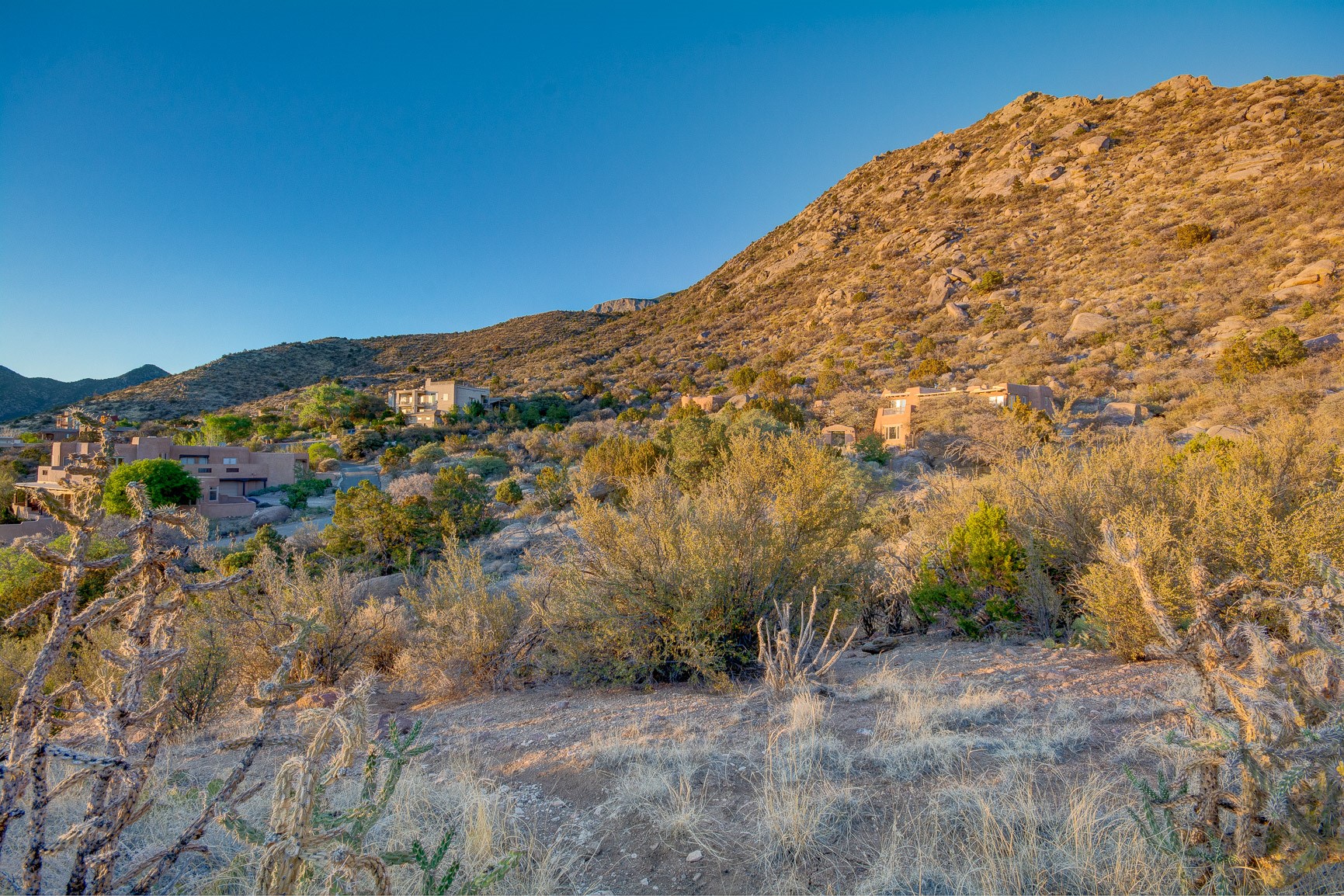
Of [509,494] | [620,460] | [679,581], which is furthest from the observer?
[509,494]

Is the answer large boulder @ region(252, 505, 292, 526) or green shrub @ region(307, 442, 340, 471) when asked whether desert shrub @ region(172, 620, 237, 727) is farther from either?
green shrub @ region(307, 442, 340, 471)

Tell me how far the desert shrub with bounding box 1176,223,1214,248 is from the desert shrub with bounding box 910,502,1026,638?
105 feet

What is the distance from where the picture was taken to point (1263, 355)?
60.7 feet

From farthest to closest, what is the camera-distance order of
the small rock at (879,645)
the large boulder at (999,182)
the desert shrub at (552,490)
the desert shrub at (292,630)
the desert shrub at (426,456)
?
the large boulder at (999,182), the desert shrub at (426,456), the desert shrub at (552,490), the small rock at (879,645), the desert shrub at (292,630)

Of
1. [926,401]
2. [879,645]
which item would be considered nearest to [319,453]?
[926,401]

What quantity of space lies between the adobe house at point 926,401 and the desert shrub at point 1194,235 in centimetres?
1519

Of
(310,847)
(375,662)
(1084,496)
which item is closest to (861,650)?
(1084,496)

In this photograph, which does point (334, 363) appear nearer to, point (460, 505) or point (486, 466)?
point (486, 466)

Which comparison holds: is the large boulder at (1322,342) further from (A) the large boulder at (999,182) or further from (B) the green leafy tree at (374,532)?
(A) the large boulder at (999,182)

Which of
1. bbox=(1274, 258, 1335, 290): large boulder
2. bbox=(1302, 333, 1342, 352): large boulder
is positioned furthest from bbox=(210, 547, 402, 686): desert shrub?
bbox=(1274, 258, 1335, 290): large boulder

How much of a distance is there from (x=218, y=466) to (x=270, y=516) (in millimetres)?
7239

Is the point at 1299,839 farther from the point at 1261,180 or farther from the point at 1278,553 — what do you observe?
the point at 1261,180

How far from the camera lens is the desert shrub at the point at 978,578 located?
6.59 m

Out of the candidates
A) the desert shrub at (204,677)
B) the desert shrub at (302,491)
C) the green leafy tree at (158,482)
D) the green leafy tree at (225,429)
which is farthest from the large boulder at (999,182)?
the green leafy tree at (225,429)
